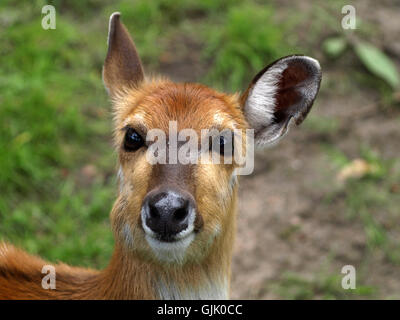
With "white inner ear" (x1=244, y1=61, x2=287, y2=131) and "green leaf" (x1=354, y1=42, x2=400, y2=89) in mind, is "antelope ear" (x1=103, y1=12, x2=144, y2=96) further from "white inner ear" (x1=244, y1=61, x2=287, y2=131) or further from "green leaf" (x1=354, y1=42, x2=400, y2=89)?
"green leaf" (x1=354, y1=42, x2=400, y2=89)

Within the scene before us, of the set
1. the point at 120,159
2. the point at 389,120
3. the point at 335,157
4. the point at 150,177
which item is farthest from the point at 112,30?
the point at 389,120

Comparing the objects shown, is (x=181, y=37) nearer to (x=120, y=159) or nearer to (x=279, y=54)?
(x=279, y=54)

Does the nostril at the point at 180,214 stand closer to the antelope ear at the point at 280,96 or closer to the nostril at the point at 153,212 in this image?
the nostril at the point at 153,212

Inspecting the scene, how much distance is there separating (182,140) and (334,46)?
514 centimetres

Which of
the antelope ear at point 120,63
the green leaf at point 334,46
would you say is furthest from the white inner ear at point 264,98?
the green leaf at point 334,46

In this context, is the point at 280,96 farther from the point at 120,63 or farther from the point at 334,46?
the point at 334,46

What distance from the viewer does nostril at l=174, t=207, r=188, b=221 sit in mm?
4094

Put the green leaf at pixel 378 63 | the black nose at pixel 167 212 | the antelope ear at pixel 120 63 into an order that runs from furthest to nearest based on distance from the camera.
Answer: the green leaf at pixel 378 63, the antelope ear at pixel 120 63, the black nose at pixel 167 212

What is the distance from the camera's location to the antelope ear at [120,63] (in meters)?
5.29

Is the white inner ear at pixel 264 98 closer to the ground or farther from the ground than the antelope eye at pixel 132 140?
farther from the ground

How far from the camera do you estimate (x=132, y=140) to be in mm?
4664

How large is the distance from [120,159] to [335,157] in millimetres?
3887

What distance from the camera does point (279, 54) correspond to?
887cm

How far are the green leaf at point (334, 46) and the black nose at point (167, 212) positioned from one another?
5459mm
